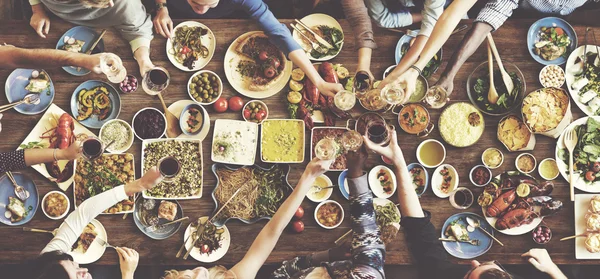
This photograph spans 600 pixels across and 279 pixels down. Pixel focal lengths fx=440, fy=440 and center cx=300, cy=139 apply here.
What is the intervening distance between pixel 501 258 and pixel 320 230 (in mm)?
1423

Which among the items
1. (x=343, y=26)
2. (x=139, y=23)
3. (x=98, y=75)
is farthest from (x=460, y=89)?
(x=98, y=75)

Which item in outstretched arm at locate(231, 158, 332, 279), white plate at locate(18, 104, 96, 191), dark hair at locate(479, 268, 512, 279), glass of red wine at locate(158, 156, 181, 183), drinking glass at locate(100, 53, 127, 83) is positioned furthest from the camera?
white plate at locate(18, 104, 96, 191)

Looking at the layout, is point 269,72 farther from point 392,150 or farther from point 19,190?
point 19,190

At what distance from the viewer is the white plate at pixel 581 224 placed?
3.39m

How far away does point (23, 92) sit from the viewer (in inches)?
131

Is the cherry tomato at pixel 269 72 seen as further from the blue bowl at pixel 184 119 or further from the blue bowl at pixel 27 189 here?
the blue bowl at pixel 27 189

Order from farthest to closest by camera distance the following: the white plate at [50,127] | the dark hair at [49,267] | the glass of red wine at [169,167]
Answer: the white plate at [50,127]
the glass of red wine at [169,167]
the dark hair at [49,267]

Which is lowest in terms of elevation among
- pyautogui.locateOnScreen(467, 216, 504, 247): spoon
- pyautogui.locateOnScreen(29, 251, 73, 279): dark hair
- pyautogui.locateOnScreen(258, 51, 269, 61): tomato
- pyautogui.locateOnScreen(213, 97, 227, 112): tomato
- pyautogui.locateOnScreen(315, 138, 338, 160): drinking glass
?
pyautogui.locateOnScreen(29, 251, 73, 279): dark hair

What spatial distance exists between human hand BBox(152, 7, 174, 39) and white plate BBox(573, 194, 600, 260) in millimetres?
3382

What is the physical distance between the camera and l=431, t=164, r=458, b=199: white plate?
11.1 feet

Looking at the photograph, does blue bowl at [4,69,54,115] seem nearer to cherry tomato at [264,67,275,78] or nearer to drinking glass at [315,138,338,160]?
cherry tomato at [264,67,275,78]

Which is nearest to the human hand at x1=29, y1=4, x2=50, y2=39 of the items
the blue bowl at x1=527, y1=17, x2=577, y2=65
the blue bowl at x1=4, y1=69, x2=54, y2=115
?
the blue bowl at x1=4, y1=69, x2=54, y2=115

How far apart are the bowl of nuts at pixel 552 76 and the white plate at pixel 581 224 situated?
881 mm

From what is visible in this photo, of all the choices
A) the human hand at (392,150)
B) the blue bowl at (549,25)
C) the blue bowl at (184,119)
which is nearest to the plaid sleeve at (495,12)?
the blue bowl at (549,25)
